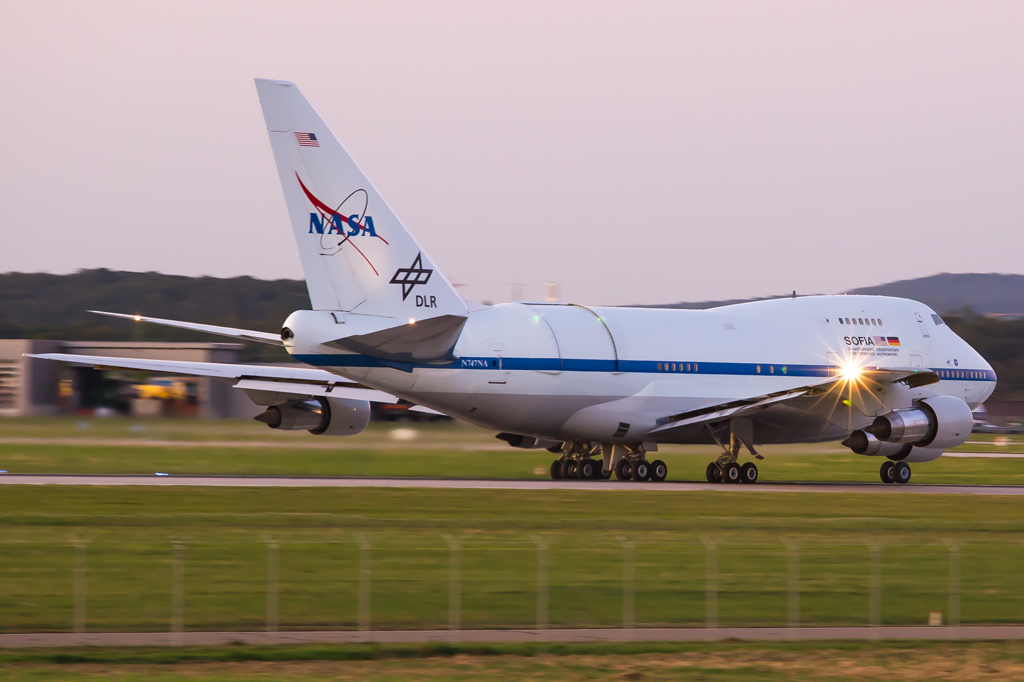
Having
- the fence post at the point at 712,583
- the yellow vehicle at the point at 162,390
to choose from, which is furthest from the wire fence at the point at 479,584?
the yellow vehicle at the point at 162,390

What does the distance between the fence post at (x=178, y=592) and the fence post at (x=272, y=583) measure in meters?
1.11

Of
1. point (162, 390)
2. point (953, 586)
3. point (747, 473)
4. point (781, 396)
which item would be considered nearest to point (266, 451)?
point (162, 390)

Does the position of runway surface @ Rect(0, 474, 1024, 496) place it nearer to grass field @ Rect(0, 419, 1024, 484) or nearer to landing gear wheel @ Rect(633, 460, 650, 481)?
landing gear wheel @ Rect(633, 460, 650, 481)

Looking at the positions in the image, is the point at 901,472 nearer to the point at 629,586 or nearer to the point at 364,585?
the point at 629,586

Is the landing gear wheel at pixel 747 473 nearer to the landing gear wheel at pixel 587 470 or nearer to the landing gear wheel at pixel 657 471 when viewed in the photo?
the landing gear wheel at pixel 657 471

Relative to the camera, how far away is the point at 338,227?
33.6 meters

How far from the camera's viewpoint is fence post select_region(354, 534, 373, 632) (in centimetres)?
1680

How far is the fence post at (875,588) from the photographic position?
18.1 metres

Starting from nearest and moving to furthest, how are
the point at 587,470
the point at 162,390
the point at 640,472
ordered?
the point at 640,472 < the point at 587,470 < the point at 162,390

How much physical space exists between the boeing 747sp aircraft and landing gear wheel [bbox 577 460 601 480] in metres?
0.06

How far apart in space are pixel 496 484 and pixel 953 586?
1822 centimetres

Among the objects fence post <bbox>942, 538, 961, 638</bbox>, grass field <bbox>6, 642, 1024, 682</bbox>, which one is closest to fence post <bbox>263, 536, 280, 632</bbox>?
grass field <bbox>6, 642, 1024, 682</bbox>

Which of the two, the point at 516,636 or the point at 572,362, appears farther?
the point at 572,362

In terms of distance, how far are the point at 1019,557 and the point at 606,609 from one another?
9454 mm
